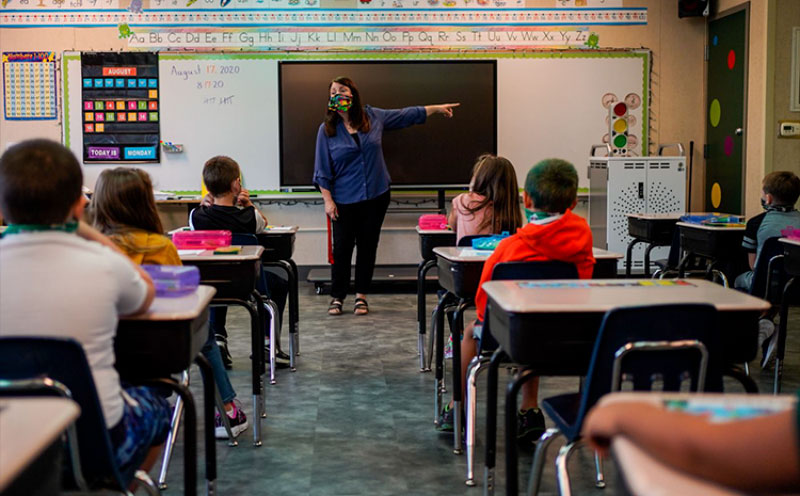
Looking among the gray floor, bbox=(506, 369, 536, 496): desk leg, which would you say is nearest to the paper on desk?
the gray floor

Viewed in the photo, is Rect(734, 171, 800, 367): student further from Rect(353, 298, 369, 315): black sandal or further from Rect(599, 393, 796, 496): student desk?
Rect(599, 393, 796, 496): student desk

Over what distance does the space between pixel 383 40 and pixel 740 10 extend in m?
2.96

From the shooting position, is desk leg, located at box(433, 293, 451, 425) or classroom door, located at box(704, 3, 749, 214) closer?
desk leg, located at box(433, 293, 451, 425)

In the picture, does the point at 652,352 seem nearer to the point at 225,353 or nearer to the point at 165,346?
the point at 165,346

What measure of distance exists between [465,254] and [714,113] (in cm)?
522

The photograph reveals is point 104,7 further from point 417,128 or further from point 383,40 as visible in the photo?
point 417,128

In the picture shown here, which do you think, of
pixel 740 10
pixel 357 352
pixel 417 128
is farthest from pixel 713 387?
pixel 740 10

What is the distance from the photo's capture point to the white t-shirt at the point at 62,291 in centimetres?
174

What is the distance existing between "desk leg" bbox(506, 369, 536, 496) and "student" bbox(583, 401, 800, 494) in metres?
1.13

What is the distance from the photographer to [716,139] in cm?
775

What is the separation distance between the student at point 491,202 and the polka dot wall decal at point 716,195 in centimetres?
432

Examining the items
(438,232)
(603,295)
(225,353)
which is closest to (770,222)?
(438,232)

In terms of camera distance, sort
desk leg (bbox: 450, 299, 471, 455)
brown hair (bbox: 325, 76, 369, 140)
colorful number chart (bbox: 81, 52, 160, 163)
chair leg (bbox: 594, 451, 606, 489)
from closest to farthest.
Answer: chair leg (bbox: 594, 451, 606, 489)
desk leg (bbox: 450, 299, 471, 455)
brown hair (bbox: 325, 76, 369, 140)
colorful number chart (bbox: 81, 52, 160, 163)

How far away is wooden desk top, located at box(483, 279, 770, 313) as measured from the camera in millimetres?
2023
